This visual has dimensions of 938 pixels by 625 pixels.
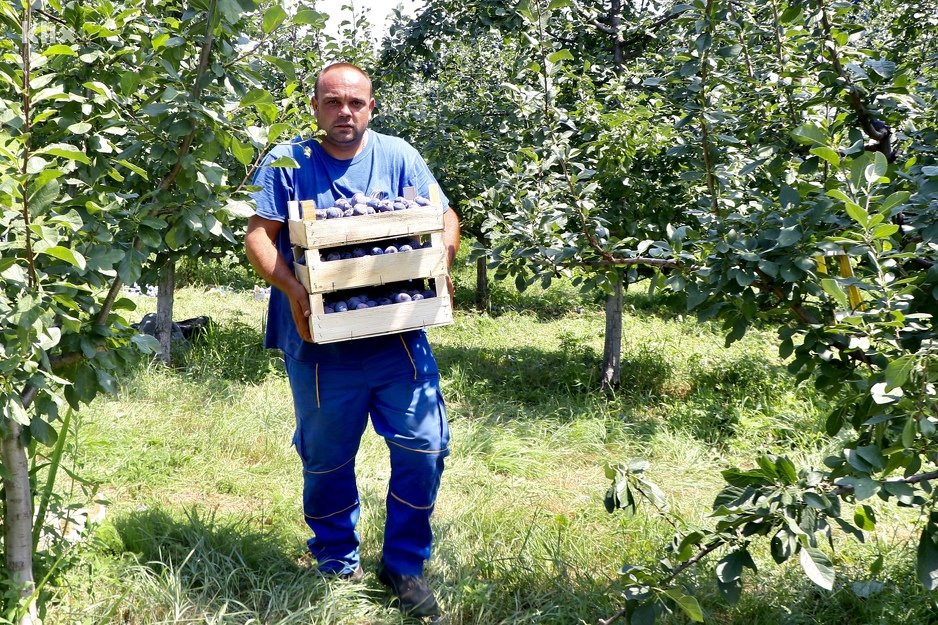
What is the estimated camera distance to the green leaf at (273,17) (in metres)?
1.89

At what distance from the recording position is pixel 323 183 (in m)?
2.87

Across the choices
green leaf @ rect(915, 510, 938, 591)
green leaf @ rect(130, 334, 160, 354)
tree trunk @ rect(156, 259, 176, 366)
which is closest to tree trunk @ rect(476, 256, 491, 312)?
tree trunk @ rect(156, 259, 176, 366)

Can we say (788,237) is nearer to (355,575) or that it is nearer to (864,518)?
(864,518)

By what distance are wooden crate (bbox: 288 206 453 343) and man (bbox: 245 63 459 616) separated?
0.34 ft

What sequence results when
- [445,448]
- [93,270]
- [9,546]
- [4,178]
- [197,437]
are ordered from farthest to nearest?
[197,437] < [445,448] < [9,546] < [93,270] < [4,178]

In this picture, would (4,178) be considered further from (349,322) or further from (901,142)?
(901,142)

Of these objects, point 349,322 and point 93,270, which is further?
point 349,322

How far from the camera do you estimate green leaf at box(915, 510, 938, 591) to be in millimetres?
1599

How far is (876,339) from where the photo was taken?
5.92ft

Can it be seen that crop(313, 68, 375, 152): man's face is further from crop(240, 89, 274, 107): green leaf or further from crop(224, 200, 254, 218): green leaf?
crop(240, 89, 274, 107): green leaf

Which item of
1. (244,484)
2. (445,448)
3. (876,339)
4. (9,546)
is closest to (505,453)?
(244,484)

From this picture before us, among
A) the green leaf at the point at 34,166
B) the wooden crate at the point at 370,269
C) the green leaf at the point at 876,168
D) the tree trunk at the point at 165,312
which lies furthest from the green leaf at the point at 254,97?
the tree trunk at the point at 165,312

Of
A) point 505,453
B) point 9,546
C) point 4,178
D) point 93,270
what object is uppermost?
point 4,178

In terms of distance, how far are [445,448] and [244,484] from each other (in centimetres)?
145
